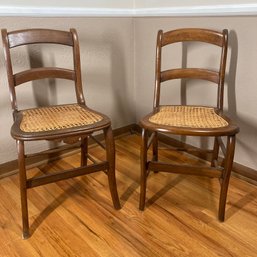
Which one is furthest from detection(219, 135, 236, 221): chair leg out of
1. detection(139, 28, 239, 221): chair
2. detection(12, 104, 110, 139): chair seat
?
detection(12, 104, 110, 139): chair seat

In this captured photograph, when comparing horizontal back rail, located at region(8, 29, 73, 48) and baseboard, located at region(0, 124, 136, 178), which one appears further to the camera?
baseboard, located at region(0, 124, 136, 178)

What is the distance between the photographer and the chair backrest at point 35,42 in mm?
1367

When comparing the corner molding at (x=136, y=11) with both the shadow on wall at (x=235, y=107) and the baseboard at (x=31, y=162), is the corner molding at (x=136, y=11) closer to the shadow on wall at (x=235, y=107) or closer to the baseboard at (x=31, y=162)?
the shadow on wall at (x=235, y=107)

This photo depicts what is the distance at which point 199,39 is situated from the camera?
1482mm

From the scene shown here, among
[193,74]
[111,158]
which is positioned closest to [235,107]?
[193,74]

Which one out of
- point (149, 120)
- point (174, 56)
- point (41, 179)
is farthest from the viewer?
point (174, 56)

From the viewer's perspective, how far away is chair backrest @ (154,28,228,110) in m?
1.42

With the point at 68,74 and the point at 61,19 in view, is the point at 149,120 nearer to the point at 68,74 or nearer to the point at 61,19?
the point at 68,74

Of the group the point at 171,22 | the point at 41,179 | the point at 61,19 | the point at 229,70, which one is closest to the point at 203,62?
the point at 229,70

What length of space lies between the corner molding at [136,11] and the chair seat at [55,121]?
55 centimetres

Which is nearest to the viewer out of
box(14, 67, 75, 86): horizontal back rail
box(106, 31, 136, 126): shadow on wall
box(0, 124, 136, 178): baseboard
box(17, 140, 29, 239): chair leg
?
box(17, 140, 29, 239): chair leg

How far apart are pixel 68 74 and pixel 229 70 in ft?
2.83

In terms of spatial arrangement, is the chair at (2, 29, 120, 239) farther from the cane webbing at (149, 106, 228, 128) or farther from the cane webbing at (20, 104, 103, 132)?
the cane webbing at (149, 106, 228, 128)

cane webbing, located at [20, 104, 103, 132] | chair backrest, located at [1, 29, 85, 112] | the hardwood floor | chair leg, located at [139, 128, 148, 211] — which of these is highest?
chair backrest, located at [1, 29, 85, 112]
